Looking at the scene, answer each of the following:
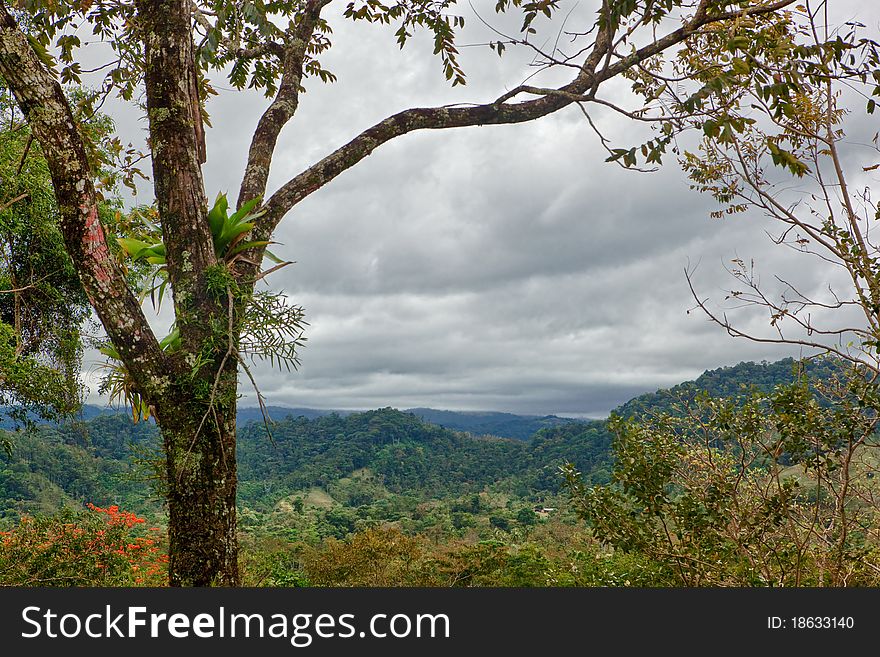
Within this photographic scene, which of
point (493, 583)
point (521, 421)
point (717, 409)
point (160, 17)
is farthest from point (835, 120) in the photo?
point (521, 421)

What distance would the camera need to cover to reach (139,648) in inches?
82.0

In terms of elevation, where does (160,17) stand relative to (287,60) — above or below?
below

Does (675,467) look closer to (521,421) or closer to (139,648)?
(139,648)

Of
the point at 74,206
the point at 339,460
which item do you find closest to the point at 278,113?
the point at 74,206

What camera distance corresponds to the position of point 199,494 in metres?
2.23

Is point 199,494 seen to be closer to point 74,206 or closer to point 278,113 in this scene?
point 74,206

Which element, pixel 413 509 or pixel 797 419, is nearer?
pixel 797 419

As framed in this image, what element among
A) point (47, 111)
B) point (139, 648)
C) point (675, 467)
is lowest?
point (139, 648)

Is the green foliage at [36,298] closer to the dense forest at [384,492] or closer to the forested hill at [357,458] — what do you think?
the dense forest at [384,492]

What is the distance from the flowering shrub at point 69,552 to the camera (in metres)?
5.97

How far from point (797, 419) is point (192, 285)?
115 inches

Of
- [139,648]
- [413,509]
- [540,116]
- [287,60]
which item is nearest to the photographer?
[139,648]

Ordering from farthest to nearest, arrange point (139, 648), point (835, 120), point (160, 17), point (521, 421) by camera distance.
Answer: point (521, 421), point (835, 120), point (160, 17), point (139, 648)

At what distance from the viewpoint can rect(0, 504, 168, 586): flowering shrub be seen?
19.6ft
